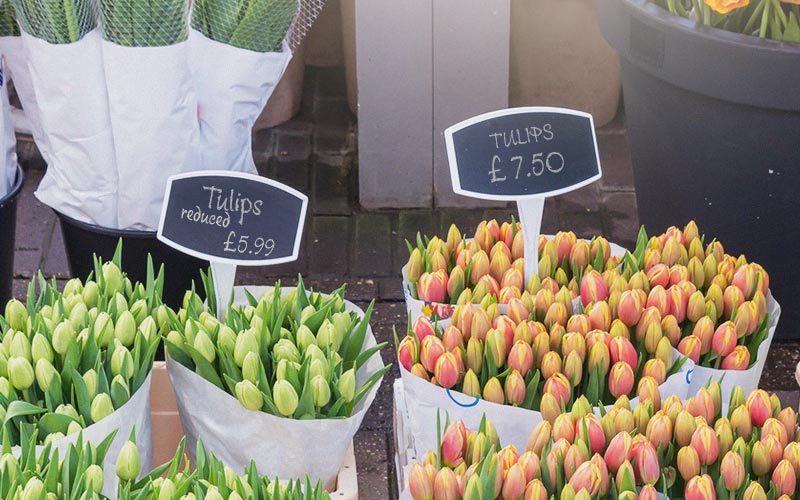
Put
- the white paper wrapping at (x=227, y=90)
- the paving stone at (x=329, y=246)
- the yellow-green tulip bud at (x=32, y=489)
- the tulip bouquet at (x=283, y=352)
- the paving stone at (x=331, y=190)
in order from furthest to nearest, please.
Result: the paving stone at (x=331, y=190) < the paving stone at (x=329, y=246) < the white paper wrapping at (x=227, y=90) < the tulip bouquet at (x=283, y=352) < the yellow-green tulip bud at (x=32, y=489)

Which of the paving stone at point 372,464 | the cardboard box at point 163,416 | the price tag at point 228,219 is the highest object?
the price tag at point 228,219

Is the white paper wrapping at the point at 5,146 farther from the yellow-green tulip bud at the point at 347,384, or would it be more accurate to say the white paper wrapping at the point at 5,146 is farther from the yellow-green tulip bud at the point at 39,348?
the yellow-green tulip bud at the point at 347,384

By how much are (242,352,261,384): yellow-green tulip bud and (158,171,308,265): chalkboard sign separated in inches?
9.9

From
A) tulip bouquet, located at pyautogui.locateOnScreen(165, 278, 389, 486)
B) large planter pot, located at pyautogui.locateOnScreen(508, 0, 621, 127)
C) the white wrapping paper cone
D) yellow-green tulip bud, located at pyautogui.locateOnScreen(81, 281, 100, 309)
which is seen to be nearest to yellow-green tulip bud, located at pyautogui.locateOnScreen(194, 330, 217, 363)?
tulip bouquet, located at pyautogui.locateOnScreen(165, 278, 389, 486)

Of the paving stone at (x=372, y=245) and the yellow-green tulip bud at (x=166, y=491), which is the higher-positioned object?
the yellow-green tulip bud at (x=166, y=491)

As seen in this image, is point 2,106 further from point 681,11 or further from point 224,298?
point 681,11

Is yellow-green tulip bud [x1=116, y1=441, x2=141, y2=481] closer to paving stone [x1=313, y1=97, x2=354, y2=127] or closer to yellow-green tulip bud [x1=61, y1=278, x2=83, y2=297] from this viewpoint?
yellow-green tulip bud [x1=61, y1=278, x2=83, y2=297]

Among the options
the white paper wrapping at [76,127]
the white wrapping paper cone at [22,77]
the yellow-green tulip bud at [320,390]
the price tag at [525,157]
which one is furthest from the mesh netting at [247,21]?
the yellow-green tulip bud at [320,390]

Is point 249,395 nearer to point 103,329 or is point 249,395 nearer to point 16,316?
point 103,329

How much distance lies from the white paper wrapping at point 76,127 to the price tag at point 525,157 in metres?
0.69

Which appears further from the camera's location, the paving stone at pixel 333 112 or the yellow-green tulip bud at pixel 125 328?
the paving stone at pixel 333 112

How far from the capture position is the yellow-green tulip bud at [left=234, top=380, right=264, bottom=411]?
128 centimetres

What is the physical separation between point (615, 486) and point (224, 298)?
67 centimetres

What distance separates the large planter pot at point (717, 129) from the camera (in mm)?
2123
